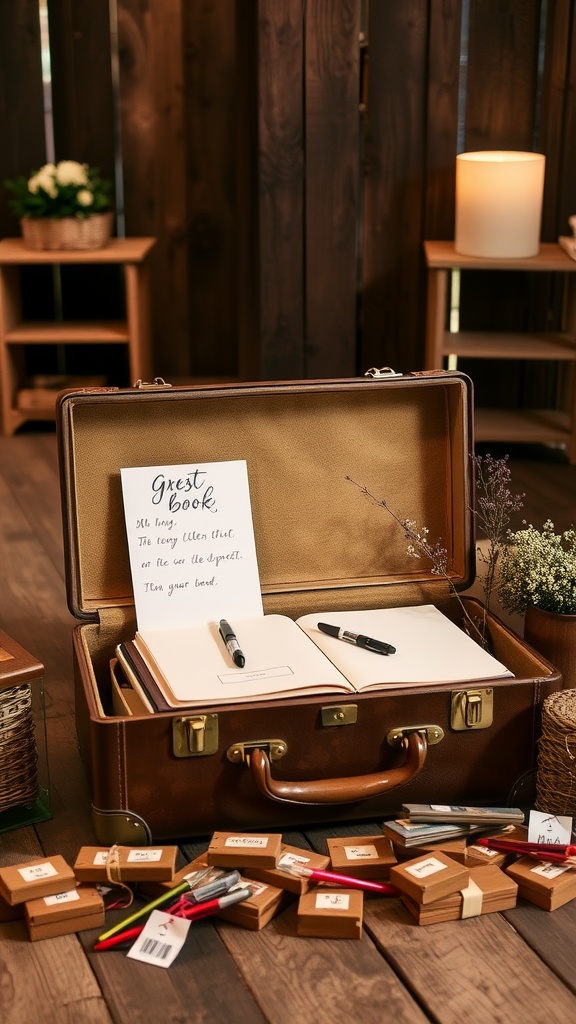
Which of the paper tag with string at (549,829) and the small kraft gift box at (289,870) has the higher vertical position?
the paper tag with string at (549,829)

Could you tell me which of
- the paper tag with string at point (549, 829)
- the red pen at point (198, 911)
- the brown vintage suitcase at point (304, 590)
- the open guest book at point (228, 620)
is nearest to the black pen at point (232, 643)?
the open guest book at point (228, 620)

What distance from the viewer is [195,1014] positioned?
1.35 metres

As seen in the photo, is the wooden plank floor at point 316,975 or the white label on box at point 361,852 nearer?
the wooden plank floor at point 316,975

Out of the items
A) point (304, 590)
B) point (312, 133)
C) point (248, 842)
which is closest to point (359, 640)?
point (304, 590)

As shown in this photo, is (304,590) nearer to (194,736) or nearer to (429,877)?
(194,736)

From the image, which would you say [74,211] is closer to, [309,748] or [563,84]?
[563,84]

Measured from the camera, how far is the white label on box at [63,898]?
4.87ft

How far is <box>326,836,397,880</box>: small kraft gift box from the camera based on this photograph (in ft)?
5.10

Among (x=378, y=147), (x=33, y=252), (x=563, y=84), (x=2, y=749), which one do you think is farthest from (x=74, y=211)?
→ (x=2, y=749)

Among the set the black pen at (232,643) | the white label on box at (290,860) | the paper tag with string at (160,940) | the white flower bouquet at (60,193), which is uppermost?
the white flower bouquet at (60,193)

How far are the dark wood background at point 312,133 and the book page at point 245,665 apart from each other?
1922 mm

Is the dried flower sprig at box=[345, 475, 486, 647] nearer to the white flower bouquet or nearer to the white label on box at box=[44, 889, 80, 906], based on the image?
the white label on box at box=[44, 889, 80, 906]

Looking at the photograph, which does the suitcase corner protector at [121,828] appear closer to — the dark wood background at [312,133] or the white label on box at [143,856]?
the white label on box at [143,856]

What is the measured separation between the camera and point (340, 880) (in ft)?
5.01
